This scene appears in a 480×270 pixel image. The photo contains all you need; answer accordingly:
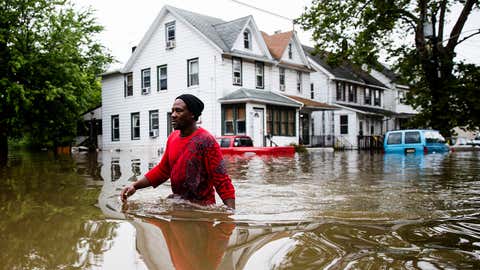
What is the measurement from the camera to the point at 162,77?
3125cm

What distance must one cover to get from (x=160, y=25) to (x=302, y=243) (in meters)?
29.7

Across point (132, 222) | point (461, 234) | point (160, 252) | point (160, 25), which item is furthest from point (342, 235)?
point (160, 25)

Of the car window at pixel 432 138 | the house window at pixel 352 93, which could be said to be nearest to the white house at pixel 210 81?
the house window at pixel 352 93

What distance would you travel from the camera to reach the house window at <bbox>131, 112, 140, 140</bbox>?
33.2m

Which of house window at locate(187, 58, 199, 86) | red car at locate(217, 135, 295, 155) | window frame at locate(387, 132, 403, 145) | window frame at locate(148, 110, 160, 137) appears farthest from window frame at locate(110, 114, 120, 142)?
window frame at locate(387, 132, 403, 145)

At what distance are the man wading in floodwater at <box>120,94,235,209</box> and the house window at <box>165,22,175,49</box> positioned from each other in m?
26.4

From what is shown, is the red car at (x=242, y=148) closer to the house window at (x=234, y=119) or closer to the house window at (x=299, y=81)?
the house window at (x=234, y=119)

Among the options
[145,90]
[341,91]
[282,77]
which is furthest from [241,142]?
[341,91]

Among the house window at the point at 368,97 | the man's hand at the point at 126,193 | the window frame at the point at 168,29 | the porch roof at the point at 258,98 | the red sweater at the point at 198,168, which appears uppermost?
the window frame at the point at 168,29

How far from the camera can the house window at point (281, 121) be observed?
2923 cm

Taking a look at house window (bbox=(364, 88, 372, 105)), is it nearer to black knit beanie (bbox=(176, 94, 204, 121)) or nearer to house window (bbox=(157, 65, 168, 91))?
house window (bbox=(157, 65, 168, 91))

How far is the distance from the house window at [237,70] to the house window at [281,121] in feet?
8.74

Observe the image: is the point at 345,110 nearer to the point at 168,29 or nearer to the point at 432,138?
the point at 432,138

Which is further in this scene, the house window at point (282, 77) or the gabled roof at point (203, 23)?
the house window at point (282, 77)
